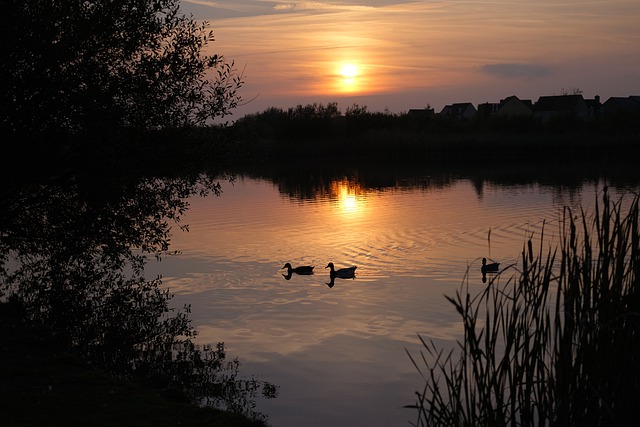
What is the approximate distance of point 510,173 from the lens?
56.0m

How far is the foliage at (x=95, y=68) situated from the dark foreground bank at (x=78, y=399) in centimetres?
500

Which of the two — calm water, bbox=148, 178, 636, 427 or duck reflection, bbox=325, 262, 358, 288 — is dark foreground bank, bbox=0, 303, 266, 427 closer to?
calm water, bbox=148, 178, 636, 427

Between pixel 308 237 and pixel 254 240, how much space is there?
8.00ft

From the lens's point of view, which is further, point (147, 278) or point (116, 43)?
point (147, 278)

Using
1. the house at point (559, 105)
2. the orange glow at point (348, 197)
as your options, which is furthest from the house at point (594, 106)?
the orange glow at point (348, 197)

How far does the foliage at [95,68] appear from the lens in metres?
14.4

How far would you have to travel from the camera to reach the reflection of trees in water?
1326cm

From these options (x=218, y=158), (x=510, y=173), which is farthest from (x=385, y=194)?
(x=218, y=158)

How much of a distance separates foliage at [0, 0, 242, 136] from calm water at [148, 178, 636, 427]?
4.76 metres

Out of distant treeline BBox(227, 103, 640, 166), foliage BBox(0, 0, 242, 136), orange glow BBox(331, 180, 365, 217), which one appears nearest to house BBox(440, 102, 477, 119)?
distant treeline BBox(227, 103, 640, 166)

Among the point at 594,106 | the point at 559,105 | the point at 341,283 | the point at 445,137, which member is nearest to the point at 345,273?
the point at 341,283

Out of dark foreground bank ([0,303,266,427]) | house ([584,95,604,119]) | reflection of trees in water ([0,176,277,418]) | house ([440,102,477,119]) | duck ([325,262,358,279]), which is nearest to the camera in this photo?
dark foreground bank ([0,303,266,427])

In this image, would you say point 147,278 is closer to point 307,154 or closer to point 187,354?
point 187,354

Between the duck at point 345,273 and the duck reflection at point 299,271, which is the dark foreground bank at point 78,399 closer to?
the duck at point 345,273
